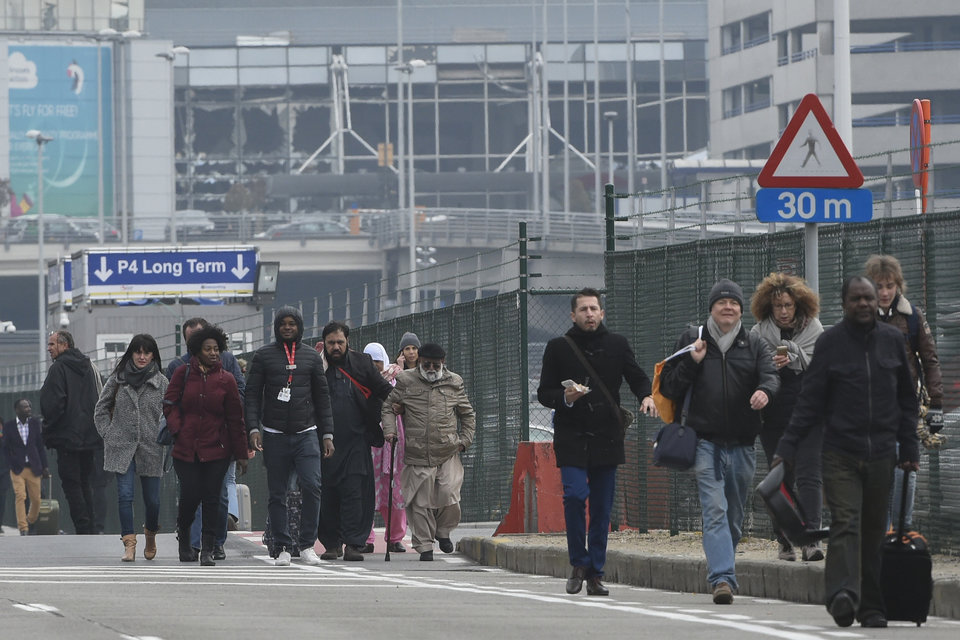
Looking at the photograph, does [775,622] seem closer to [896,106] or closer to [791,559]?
[791,559]

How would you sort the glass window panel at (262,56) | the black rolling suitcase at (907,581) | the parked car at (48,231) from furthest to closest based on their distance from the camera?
the glass window panel at (262,56) → the parked car at (48,231) → the black rolling suitcase at (907,581)

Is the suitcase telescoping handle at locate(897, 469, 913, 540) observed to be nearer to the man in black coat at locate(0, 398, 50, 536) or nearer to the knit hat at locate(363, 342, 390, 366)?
the knit hat at locate(363, 342, 390, 366)

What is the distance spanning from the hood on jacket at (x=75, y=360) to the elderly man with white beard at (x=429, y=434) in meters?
5.55

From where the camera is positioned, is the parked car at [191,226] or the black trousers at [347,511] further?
the parked car at [191,226]

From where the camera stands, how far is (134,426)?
16219 mm

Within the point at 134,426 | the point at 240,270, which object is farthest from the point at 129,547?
the point at 240,270

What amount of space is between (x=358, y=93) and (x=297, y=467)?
11071 cm

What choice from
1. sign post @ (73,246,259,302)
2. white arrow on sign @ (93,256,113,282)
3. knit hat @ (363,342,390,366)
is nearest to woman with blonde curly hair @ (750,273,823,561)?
knit hat @ (363,342,390,366)

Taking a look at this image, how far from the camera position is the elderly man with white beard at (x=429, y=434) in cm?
1609

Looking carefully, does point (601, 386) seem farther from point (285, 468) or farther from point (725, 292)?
point (285, 468)

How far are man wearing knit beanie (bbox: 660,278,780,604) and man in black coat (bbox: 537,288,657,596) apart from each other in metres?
0.74

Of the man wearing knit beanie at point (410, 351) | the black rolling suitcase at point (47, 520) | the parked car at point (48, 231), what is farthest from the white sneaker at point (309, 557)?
the parked car at point (48, 231)

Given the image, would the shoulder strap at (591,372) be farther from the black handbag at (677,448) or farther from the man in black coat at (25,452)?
the man in black coat at (25,452)

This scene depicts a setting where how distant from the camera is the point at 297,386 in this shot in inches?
600
